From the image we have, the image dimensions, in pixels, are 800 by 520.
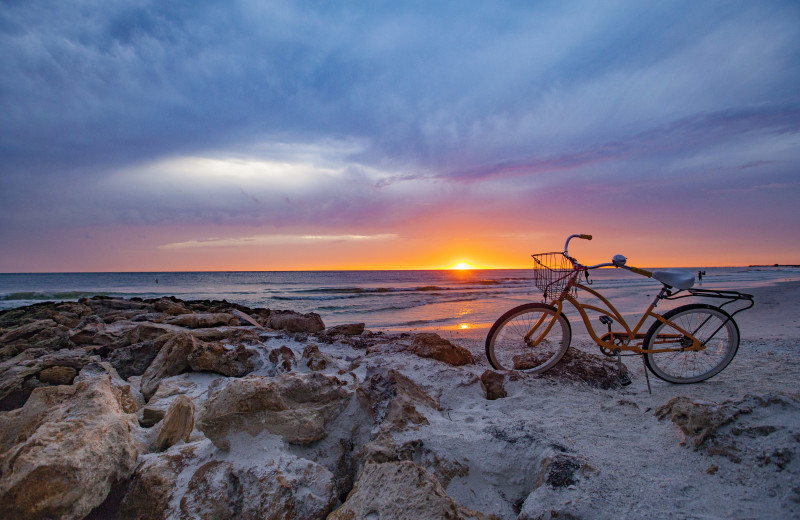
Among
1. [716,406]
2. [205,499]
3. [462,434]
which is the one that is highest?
[716,406]

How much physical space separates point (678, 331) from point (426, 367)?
2.76 metres

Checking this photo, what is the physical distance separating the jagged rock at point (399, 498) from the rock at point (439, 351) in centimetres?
263

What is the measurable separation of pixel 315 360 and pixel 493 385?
2.25 metres

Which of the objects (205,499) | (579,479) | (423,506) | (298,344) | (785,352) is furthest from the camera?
(298,344)

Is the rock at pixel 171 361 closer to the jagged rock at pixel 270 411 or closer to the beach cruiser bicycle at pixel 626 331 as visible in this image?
the jagged rock at pixel 270 411

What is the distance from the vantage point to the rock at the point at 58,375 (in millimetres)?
4246

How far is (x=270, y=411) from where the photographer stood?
8.85ft

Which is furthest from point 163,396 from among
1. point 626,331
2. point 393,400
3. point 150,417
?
point 626,331

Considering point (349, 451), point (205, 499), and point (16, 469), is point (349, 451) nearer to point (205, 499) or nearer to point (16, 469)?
point (205, 499)

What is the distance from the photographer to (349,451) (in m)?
2.71

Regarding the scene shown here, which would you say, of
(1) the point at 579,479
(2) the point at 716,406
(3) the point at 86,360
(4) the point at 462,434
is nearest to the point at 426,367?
(4) the point at 462,434

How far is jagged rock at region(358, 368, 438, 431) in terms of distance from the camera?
8.90 feet

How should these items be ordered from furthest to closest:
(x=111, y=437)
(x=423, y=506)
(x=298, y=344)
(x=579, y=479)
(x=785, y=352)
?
(x=298, y=344), (x=785, y=352), (x=111, y=437), (x=579, y=479), (x=423, y=506)

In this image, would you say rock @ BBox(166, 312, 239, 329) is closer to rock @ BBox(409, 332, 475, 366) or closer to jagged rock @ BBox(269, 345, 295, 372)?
jagged rock @ BBox(269, 345, 295, 372)
